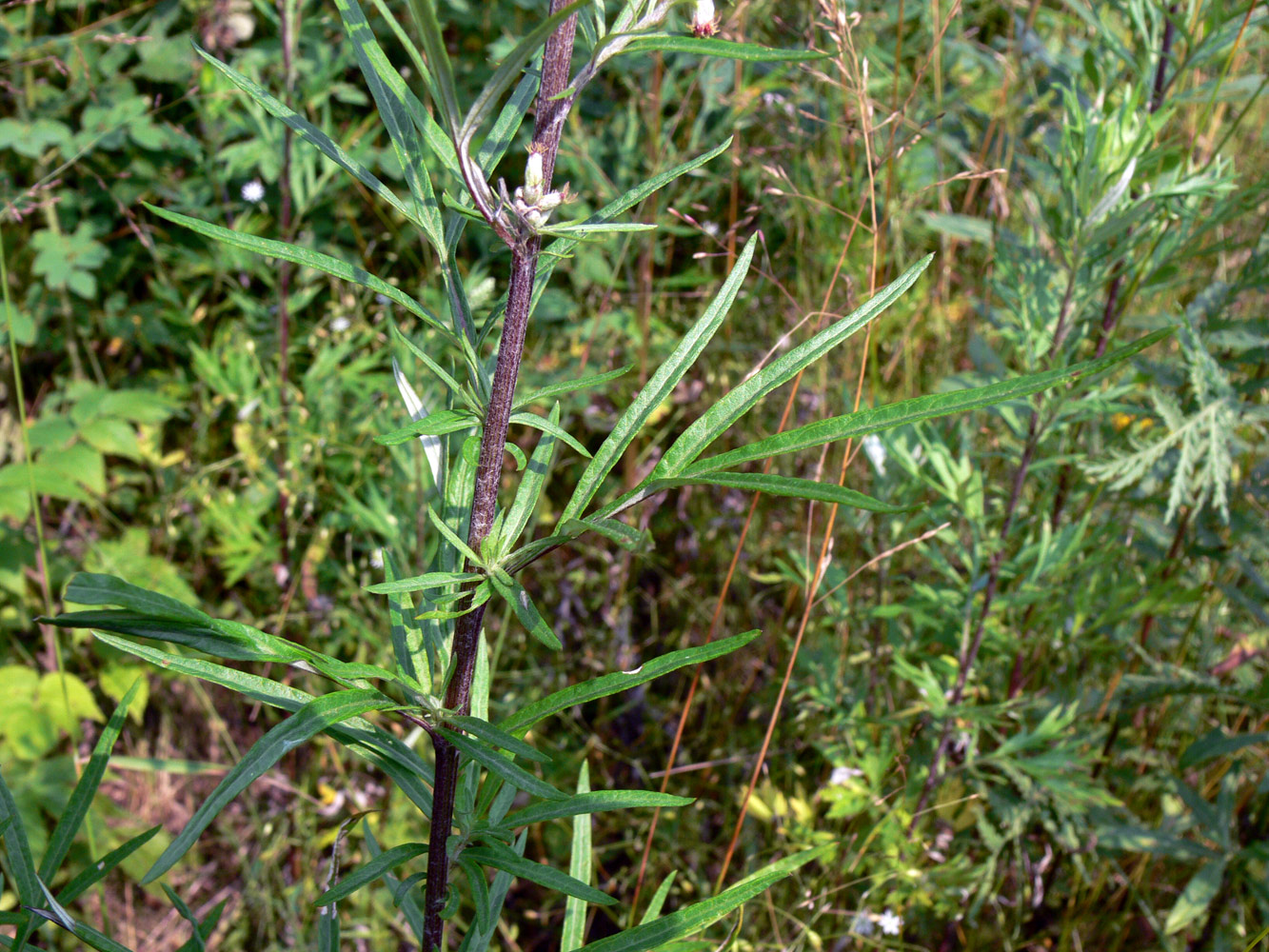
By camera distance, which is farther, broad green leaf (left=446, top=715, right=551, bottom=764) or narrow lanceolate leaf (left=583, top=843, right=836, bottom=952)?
narrow lanceolate leaf (left=583, top=843, right=836, bottom=952)

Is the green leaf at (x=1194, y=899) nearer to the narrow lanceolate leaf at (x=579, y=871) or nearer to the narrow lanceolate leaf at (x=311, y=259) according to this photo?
the narrow lanceolate leaf at (x=579, y=871)

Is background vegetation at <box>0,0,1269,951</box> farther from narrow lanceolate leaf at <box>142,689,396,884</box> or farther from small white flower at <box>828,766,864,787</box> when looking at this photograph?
narrow lanceolate leaf at <box>142,689,396,884</box>

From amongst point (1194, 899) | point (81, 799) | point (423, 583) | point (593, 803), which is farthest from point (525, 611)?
point (1194, 899)

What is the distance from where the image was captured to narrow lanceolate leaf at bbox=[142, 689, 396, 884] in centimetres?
48

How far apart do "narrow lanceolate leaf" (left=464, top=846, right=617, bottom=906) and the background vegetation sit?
0.51 metres

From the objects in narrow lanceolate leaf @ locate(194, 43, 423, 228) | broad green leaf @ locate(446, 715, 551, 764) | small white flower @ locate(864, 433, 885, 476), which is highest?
narrow lanceolate leaf @ locate(194, 43, 423, 228)

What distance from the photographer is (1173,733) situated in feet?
6.36

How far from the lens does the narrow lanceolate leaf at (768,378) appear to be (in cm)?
58

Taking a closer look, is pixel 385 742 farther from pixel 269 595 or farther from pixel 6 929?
pixel 269 595

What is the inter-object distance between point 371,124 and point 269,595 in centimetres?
155

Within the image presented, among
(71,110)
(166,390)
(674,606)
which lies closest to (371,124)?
(71,110)

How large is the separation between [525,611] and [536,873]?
0.74 ft

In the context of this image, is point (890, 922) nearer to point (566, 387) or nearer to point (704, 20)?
point (566, 387)

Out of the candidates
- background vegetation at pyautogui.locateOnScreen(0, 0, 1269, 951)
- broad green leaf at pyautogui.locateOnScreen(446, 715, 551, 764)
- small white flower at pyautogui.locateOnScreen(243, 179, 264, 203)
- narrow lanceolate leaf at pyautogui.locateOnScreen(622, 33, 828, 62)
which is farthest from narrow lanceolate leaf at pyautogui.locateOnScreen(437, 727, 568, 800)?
small white flower at pyautogui.locateOnScreen(243, 179, 264, 203)
